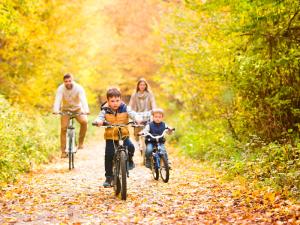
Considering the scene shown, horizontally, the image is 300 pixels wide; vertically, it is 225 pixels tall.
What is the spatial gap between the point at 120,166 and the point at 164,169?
213 centimetres

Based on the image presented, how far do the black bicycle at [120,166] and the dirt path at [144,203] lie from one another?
0.21 m

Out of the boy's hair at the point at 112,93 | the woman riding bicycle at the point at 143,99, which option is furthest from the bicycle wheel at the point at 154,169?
A: the woman riding bicycle at the point at 143,99

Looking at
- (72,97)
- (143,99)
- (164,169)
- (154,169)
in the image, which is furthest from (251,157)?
(72,97)

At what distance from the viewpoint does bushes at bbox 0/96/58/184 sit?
10482mm

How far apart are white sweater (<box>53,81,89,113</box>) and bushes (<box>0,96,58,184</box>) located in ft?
3.94

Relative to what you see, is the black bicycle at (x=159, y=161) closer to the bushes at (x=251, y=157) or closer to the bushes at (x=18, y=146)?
the bushes at (x=251, y=157)

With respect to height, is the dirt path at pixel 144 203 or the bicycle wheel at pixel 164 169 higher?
the bicycle wheel at pixel 164 169

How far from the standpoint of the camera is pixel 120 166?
328 inches

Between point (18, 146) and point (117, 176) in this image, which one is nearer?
point (117, 176)

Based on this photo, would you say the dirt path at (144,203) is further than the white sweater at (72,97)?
No

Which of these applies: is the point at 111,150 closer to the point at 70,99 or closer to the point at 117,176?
the point at 117,176

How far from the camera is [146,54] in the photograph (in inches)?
1278

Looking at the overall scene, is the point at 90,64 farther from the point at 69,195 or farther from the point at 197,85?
the point at 69,195

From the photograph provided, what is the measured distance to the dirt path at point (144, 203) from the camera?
22.9ft
